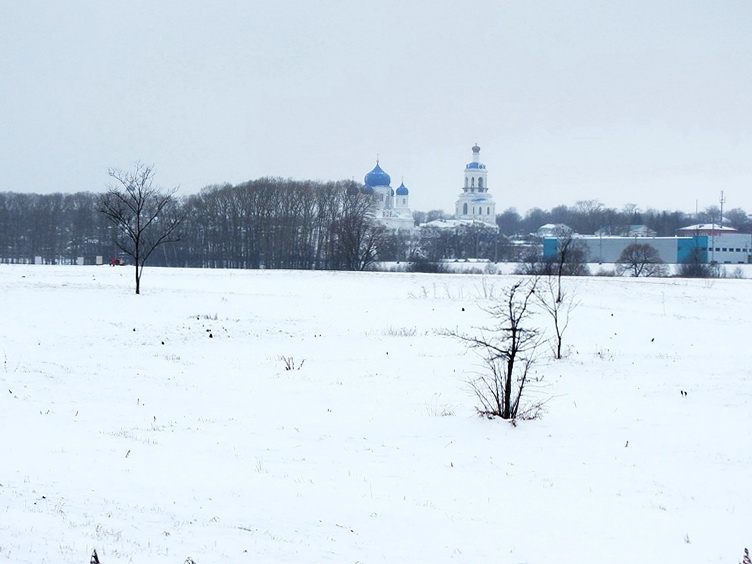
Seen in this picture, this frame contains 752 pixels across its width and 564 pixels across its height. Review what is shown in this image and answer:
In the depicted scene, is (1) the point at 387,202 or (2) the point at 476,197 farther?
(2) the point at 476,197

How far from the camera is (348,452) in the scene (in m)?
10.3

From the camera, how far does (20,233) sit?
296 ft

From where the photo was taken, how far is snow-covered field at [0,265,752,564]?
7.11 meters

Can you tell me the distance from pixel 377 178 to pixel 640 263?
8284cm

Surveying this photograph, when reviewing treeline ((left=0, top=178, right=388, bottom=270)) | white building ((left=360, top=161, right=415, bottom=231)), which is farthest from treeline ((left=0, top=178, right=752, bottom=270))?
white building ((left=360, top=161, right=415, bottom=231))

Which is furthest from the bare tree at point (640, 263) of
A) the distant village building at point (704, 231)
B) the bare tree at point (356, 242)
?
the distant village building at point (704, 231)

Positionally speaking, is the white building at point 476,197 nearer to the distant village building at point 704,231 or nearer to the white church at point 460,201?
the white church at point 460,201

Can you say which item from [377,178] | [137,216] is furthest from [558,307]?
[377,178]

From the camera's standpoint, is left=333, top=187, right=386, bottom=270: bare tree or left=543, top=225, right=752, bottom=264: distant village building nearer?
left=333, top=187, right=386, bottom=270: bare tree

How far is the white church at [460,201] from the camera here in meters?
153

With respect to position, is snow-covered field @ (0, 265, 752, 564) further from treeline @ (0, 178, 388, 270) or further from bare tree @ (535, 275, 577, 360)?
treeline @ (0, 178, 388, 270)

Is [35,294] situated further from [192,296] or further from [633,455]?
[633,455]

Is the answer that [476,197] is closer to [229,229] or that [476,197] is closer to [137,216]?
[229,229]

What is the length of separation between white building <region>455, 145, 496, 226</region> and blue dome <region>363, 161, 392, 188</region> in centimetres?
2283
